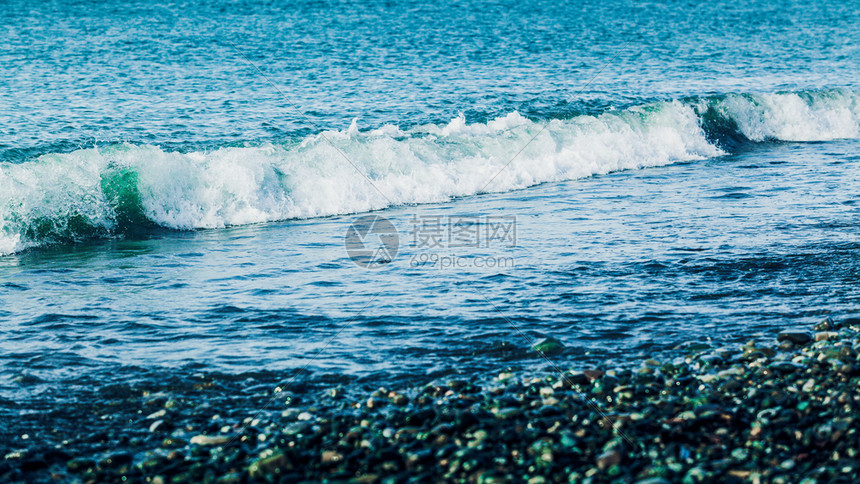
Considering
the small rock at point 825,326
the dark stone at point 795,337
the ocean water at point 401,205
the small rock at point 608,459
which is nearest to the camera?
the small rock at point 608,459

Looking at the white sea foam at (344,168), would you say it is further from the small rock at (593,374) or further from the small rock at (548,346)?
the small rock at (593,374)

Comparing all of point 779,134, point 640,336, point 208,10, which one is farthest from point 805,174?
point 208,10

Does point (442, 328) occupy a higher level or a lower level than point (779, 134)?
lower

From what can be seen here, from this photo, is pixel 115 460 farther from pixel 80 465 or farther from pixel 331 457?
pixel 331 457

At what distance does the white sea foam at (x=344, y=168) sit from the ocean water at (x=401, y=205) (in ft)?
0.16

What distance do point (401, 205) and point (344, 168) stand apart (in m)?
1.50

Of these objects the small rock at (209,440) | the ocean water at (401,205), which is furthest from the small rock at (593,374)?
the small rock at (209,440)

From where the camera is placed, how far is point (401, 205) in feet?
46.6

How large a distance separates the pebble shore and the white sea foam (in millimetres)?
6752

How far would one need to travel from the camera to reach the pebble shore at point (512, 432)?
5.10m

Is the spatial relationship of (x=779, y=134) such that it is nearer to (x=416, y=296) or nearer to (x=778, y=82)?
(x=778, y=82)

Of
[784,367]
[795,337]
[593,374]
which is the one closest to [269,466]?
[593,374]

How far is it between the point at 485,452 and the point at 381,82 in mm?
18975

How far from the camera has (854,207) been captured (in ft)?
39.7
